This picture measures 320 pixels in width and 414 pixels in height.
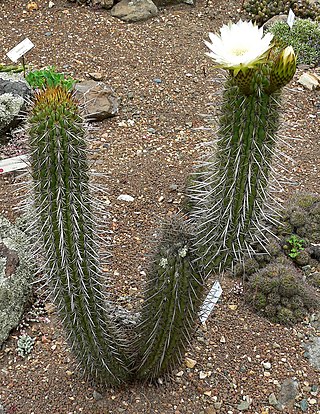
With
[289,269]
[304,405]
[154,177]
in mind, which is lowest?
[304,405]

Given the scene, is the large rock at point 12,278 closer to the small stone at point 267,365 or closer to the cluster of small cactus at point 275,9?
the small stone at point 267,365

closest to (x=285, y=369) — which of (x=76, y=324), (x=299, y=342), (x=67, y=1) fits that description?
(x=299, y=342)

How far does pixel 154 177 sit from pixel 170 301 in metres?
1.81

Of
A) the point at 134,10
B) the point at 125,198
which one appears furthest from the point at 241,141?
the point at 134,10

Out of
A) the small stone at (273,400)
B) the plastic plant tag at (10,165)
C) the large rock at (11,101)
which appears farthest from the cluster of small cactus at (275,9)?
the small stone at (273,400)

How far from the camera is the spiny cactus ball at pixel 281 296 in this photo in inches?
119

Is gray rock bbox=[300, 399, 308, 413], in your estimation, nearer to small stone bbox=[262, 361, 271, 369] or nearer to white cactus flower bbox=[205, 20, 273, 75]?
small stone bbox=[262, 361, 271, 369]

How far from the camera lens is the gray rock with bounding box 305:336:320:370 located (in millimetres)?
2865

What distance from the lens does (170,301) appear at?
2.19 metres

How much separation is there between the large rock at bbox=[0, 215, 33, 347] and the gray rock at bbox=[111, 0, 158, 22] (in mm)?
3247

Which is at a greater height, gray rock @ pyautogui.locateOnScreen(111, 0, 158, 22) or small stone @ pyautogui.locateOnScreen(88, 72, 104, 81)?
gray rock @ pyautogui.locateOnScreen(111, 0, 158, 22)

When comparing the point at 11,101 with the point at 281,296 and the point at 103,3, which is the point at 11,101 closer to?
the point at 103,3

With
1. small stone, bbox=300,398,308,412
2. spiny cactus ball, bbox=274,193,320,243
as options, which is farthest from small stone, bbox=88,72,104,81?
small stone, bbox=300,398,308,412

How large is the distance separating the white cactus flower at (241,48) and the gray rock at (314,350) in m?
1.79
